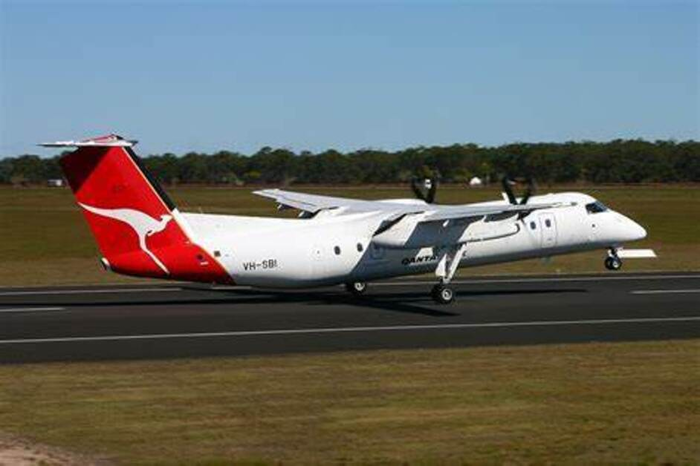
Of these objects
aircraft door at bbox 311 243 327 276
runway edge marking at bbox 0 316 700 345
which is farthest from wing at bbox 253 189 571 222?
runway edge marking at bbox 0 316 700 345

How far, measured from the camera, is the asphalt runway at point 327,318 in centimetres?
2536

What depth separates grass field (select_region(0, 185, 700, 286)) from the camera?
46.2 metres

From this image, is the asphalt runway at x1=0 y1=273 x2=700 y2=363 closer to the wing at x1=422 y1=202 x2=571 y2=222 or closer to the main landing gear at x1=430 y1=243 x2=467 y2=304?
the main landing gear at x1=430 y1=243 x2=467 y2=304

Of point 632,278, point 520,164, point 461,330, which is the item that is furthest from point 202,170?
point 461,330

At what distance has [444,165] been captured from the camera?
17112 centimetres

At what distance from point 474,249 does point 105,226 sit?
447 inches

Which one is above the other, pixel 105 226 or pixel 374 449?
pixel 105 226

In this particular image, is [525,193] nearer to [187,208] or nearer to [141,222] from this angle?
[141,222]

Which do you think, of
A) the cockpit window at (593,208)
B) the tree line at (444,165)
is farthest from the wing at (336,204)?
the tree line at (444,165)

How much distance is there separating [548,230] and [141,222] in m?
13.2

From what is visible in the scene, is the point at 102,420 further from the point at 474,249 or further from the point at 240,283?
the point at 474,249

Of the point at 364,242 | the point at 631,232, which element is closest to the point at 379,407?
the point at 364,242

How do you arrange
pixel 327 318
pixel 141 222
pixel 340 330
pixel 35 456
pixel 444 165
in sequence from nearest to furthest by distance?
pixel 35 456 < pixel 340 330 < pixel 141 222 < pixel 327 318 < pixel 444 165

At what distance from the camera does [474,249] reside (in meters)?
34.8
